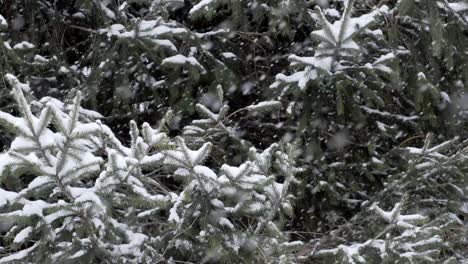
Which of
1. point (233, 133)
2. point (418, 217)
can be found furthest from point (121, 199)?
point (418, 217)

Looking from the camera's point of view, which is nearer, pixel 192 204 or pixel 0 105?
pixel 192 204

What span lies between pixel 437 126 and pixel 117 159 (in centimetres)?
328

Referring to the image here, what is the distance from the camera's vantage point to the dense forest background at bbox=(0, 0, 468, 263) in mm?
2494

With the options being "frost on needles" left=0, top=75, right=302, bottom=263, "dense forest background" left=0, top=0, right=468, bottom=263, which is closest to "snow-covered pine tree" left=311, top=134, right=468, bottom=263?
"dense forest background" left=0, top=0, right=468, bottom=263

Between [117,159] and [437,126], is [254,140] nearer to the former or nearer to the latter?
[437,126]

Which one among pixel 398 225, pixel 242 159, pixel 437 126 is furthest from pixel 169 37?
pixel 437 126

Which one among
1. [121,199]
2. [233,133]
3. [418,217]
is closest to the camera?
[121,199]

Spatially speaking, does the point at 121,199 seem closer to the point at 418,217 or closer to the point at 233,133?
the point at 233,133

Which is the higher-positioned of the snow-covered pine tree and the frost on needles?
the frost on needles

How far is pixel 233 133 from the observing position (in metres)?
3.95

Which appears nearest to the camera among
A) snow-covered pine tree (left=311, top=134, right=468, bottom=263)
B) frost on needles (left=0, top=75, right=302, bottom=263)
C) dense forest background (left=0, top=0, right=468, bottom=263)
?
frost on needles (left=0, top=75, right=302, bottom=263)

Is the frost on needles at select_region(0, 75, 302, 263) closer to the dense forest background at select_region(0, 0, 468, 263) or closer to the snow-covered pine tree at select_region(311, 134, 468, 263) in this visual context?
the dense forest background at select_region(0, 0, 468, 263)

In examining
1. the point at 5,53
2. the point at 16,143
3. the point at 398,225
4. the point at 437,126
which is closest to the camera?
the point at 16,143

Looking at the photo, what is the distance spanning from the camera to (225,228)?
271 cm
